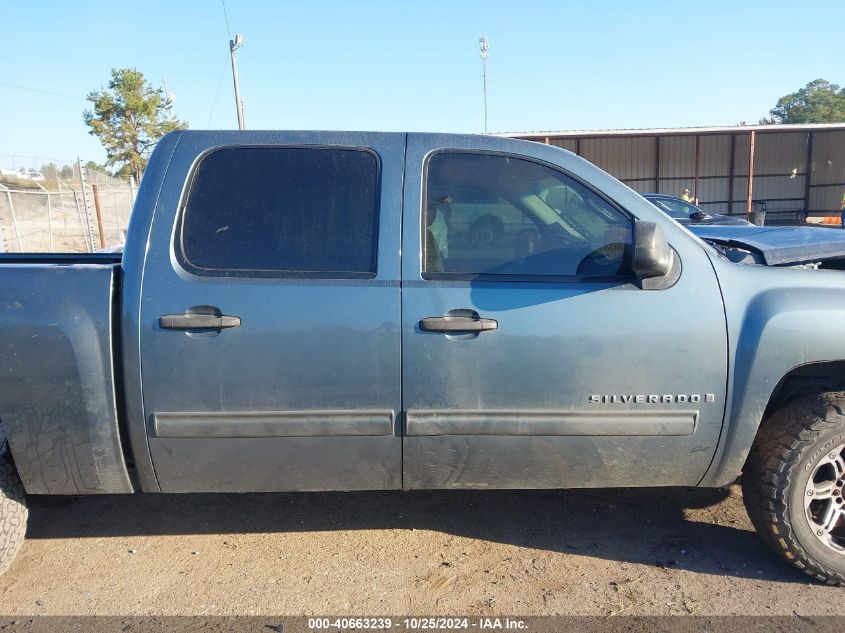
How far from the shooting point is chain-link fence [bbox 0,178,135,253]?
13805 mm

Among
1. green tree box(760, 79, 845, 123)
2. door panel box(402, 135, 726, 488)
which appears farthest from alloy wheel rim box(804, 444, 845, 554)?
green tree box(760, 79, 845, 123)

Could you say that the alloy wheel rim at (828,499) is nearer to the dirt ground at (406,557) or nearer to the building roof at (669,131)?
the dirt ground at (406,557)

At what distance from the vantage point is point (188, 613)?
8.74 ft

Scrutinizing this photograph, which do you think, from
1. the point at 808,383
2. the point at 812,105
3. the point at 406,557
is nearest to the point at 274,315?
the point at 406,557

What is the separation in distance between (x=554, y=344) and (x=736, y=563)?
1.42 meters

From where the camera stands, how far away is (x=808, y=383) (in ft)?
9.66

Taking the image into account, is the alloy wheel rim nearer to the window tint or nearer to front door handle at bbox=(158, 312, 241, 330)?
the window tint

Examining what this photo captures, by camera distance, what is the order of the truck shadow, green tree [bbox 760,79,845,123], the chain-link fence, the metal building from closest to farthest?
the truck shadow → the chain-link fence → the metal building → green tree [bbox 760,79,845,123]

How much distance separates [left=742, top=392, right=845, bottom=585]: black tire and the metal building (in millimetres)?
24450

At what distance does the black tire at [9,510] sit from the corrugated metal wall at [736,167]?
25592mm

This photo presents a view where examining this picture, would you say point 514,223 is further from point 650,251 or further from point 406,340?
point 406,340

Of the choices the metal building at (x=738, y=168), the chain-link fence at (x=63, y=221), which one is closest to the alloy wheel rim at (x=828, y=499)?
the chain-link fence at (x=63, y=221)

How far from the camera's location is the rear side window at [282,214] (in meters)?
2.67

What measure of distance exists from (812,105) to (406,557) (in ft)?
286
